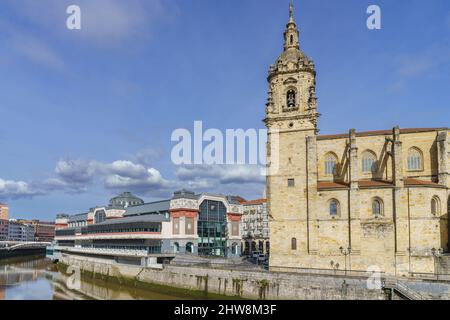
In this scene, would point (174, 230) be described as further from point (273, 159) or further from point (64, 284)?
point (273, 159)

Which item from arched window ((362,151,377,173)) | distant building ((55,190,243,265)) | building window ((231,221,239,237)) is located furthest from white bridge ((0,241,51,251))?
arched window ((362,151,377,173))

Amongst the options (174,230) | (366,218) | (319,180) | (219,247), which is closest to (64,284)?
(174,230)

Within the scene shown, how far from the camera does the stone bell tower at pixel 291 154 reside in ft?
151

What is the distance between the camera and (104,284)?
201 feet

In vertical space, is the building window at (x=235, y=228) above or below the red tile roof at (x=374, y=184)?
below

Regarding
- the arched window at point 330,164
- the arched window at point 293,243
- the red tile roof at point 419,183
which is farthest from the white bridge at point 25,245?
the red tile roof at point 419,183

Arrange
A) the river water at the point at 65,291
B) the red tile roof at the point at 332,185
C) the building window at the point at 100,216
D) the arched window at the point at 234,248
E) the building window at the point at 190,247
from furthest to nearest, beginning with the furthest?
the building window at the point at 100,216
the arched window at the point at 234,248
the building window at the point at 190,247
the river water at the point at 65,291
the red tile roof at the point at 332,185

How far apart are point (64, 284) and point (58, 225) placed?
206 ft

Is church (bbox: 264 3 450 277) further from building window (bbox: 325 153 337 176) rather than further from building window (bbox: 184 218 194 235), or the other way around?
building window (bbox: 184 218 194 235)

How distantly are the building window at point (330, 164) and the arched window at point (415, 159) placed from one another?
8.53 meters

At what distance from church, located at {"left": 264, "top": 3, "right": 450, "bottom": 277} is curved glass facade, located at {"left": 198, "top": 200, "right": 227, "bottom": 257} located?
87.9 ft

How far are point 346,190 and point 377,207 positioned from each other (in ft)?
12.1

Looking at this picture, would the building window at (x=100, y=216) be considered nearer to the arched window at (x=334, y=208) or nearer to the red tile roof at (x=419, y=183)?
the arched window at (x=334, y=208)

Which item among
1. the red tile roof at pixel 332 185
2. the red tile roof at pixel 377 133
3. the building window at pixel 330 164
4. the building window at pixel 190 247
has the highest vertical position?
the red tile roof at pixel 377 133
